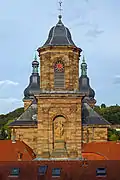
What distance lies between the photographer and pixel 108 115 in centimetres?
14225

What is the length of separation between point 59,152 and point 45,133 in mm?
2267

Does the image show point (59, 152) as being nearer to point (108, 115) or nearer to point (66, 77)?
point (66, 77)

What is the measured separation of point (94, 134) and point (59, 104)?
38.6 feet

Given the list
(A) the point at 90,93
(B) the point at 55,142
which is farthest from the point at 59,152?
(A) the point at 90,93

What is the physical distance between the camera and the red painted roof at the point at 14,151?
5923 cm

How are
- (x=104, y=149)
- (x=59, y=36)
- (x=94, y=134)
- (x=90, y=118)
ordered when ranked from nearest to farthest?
(x=59, y=36) → (x=104, y=149) → (x=94, y=134) → (x=90, y=118)

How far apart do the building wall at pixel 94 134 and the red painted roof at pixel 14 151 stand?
6.86m

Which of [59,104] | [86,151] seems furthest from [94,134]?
[59,104]

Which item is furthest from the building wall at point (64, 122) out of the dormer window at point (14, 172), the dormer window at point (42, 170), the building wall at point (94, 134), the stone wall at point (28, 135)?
the dormer window at point (14, 172)

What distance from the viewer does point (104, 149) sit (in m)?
62.6

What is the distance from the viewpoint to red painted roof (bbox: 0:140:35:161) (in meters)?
59.2

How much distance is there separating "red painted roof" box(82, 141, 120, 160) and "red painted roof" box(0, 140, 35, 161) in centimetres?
618

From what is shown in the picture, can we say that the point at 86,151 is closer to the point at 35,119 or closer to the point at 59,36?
the point at 35,119

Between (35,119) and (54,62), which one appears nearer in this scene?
(54,62)
